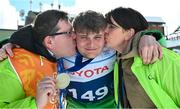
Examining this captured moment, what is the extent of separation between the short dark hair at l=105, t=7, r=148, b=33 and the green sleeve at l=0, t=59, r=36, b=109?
3.46 ft

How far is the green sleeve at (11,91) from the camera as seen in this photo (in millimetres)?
3390

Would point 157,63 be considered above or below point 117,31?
below

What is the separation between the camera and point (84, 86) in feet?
13.3

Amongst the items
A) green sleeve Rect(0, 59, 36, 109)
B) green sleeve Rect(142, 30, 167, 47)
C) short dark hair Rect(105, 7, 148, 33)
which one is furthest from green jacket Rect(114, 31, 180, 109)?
green sleeve Rect(0, 59, 36, 109)

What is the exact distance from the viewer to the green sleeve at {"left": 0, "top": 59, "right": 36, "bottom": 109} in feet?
11.1

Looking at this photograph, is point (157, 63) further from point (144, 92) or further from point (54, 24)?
point (54, 24)

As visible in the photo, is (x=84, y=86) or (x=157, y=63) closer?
(x=157, y=63)

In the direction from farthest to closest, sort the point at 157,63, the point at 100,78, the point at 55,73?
the point at 100,78, the point at 55,73, the point at 157,63

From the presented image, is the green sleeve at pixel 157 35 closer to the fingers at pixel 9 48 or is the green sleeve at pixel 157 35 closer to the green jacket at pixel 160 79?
the green jacket at pixel 160 79

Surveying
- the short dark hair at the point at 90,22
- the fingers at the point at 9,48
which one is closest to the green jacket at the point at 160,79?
→ the short dark hair at the point at 90,22

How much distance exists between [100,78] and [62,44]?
53 centimetres

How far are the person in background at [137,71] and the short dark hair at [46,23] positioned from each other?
1.64 feet

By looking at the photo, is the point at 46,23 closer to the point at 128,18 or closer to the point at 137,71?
the point at 128,18

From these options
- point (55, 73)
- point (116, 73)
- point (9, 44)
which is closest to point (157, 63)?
point (116, 73)
